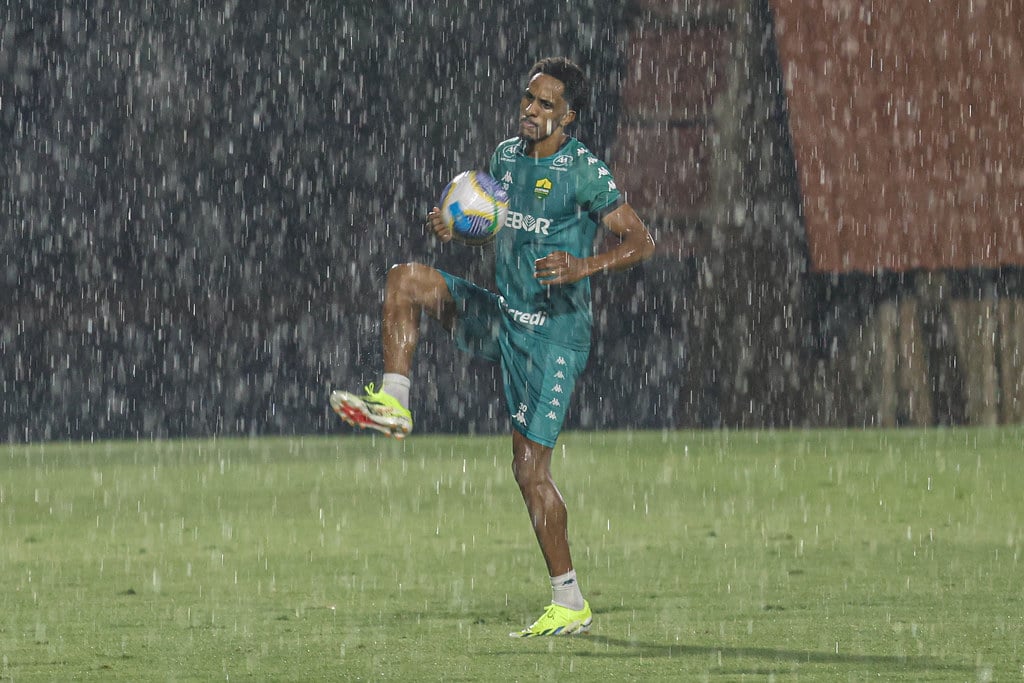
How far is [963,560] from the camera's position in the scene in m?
9.45

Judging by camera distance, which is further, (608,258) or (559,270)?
(608,258)

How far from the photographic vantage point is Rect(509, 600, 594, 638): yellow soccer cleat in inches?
281

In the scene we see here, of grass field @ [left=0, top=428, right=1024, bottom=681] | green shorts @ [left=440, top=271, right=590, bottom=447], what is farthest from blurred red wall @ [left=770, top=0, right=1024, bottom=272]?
green shorts @ [left=440, top=271, right=590, bottom=447]

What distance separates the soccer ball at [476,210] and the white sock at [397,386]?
0.73 meters

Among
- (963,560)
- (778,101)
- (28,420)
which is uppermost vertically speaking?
(778,101)

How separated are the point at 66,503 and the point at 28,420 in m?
9.35

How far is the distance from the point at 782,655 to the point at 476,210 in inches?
89.3

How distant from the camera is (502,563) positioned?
964 cm

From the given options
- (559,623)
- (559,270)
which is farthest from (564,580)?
(559,270)

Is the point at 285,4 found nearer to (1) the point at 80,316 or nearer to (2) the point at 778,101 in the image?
(1) the point at 80,316

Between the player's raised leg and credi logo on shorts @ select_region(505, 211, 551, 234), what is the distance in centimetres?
39

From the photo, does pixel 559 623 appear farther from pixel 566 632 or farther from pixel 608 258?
pixel 608 258

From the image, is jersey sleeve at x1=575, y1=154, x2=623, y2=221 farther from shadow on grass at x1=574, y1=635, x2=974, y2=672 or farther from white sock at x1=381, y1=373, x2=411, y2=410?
shadow on grass at x1=574, y1=635, x2=974, y2=672

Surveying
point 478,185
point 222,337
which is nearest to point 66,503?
point 478,185
